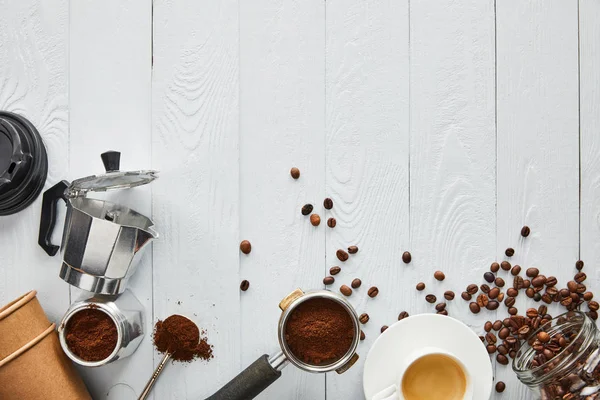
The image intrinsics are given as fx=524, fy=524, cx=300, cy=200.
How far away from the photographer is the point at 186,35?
43.5 inches

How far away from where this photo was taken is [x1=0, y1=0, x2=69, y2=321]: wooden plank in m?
1.11

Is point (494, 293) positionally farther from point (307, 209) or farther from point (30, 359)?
point (30, 359)

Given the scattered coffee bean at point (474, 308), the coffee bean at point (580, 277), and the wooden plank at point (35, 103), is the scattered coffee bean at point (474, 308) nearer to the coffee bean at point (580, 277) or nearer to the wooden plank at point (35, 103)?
the coffee bean at point (580, 277)

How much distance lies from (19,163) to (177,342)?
0.48 m

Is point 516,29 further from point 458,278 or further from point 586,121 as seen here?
point 458,278

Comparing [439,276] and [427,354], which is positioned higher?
[439,276]

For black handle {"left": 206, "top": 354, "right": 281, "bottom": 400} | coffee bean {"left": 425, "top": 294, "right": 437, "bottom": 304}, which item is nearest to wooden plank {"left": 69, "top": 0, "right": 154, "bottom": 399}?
black handle {"left": 206, "top": 354, "right": 281, "bottom": 400}

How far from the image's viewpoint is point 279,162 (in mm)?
1126

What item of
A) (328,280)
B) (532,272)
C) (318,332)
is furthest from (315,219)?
(532,272)

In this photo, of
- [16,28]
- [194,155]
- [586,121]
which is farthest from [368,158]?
[16,28]

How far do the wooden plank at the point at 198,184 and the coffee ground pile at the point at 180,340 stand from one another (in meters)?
0.02

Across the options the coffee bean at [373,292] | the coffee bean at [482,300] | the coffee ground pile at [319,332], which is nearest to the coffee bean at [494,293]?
the coffee bean at [482,300]

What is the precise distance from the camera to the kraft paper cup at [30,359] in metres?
0.99

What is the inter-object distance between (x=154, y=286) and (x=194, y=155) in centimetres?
29
